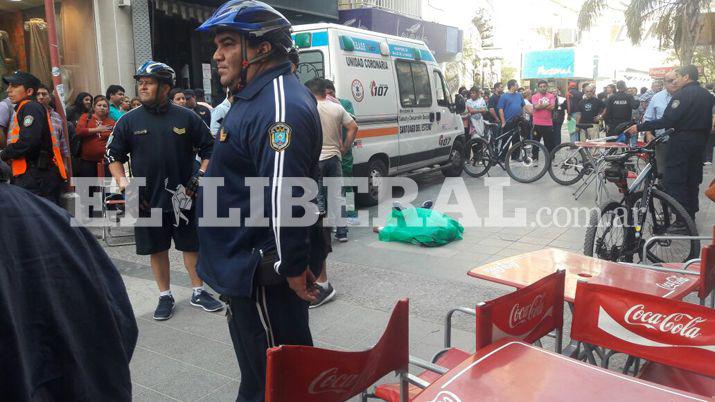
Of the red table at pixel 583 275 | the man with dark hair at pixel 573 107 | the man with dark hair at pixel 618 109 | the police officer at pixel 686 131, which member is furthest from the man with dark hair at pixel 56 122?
the man with dark hair at pixel 573 107

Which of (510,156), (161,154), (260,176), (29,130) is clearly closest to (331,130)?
(161,154)

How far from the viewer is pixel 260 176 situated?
2186mm

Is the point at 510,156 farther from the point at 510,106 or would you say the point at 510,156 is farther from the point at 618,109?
the point at 618,109

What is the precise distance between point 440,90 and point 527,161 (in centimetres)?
201

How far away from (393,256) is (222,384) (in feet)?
9.79

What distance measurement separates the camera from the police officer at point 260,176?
214cm

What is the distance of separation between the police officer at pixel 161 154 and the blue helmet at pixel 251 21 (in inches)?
78.3

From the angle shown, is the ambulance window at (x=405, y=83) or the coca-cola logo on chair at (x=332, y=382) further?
the ambulance window at (x=405, y=83)

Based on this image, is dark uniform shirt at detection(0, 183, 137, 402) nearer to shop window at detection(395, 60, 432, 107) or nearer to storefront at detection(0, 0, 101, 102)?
shop window at detection(395, 60, 432, 107)

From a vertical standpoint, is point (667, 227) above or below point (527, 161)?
below

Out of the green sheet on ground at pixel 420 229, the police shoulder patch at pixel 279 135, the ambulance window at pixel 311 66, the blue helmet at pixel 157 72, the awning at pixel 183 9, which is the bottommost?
the green sheet on ground at pixel 420 229

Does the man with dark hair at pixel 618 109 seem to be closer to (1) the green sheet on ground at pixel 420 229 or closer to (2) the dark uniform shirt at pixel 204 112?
(1) the green sheet on ground at pixel 420 229

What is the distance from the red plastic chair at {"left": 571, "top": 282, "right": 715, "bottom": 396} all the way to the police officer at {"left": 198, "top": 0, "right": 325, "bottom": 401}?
1.11m

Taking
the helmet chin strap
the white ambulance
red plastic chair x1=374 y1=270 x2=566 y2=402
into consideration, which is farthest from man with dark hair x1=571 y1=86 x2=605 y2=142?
the helmet chin strap
